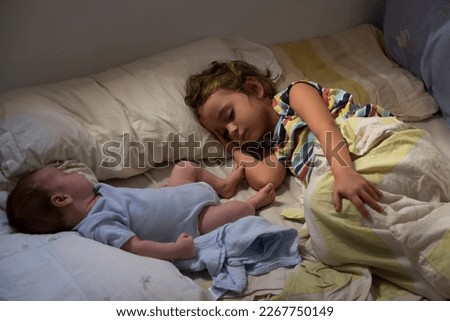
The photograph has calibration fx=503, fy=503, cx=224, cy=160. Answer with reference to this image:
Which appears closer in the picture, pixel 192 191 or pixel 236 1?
pixel 192 191

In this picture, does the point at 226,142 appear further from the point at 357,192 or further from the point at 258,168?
the point at 357,192

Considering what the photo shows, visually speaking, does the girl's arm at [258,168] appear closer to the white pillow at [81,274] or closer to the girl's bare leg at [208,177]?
the girl's bare leg at [208,177]

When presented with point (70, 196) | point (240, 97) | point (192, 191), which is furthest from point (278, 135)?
point (70, 196)

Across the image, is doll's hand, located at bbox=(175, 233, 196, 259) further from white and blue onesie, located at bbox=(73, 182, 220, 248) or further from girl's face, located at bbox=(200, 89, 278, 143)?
girl's face, located at bbox=(200, 89, 278, 143)

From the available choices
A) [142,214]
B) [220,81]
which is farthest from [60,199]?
Answer: [220,81]

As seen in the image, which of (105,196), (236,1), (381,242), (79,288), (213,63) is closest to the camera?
(79,288)

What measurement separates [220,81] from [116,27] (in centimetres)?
36

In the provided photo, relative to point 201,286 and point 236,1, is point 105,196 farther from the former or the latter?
point 236,1

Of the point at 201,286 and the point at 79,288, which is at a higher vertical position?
the point at 79,288

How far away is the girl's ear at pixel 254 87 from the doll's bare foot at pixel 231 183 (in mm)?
227

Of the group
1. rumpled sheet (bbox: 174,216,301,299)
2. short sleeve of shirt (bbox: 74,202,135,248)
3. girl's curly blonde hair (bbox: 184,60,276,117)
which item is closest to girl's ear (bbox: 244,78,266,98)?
girl's curly blonde hair (bbox: 184,60,276,117)

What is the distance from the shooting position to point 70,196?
1.10m

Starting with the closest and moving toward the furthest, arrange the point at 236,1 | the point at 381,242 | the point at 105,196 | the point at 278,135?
the point at 381,242 < the point at 105,196 < the point at 278,135 < the point at 236,1

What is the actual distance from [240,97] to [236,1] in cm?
→ 43
